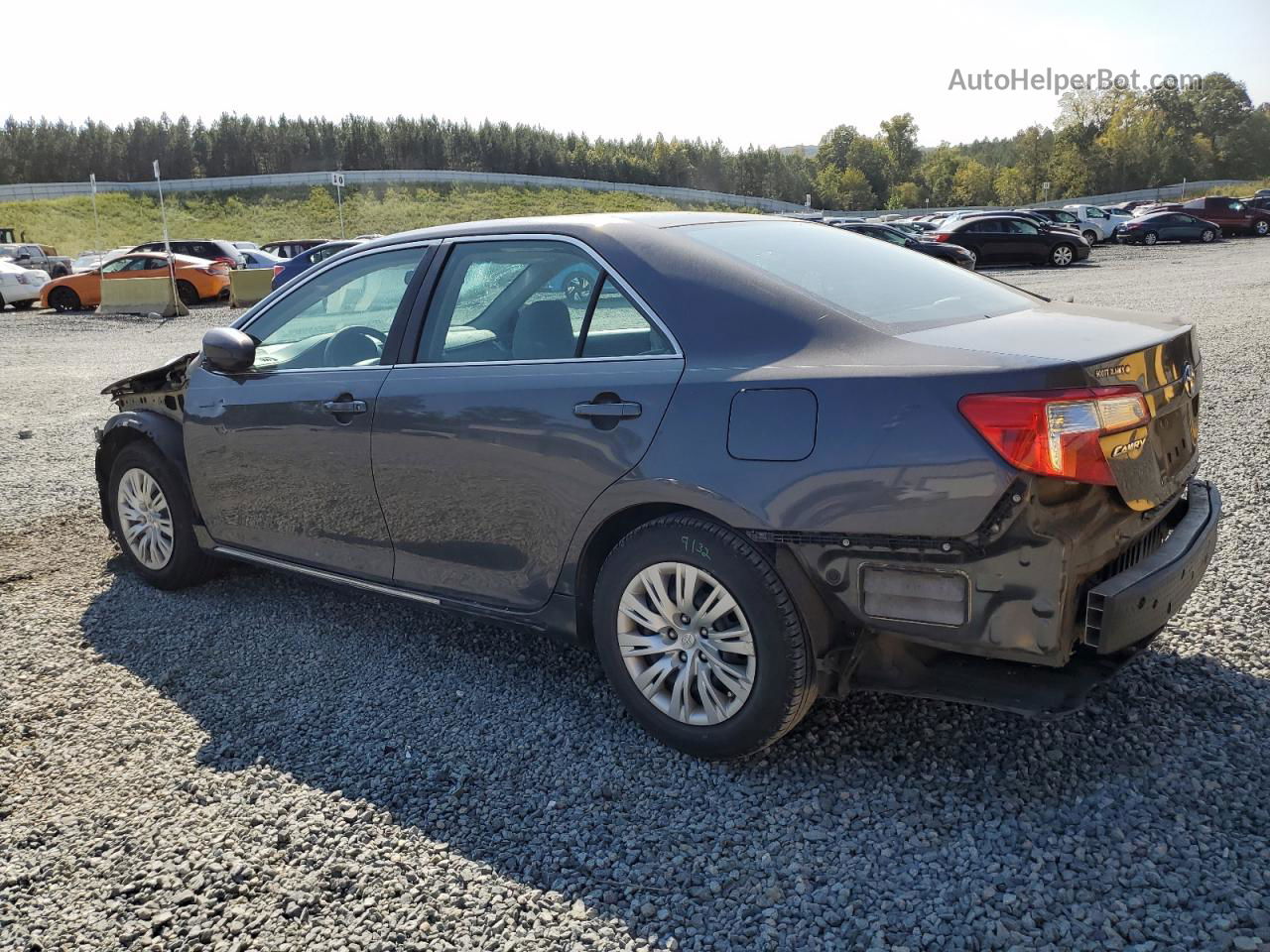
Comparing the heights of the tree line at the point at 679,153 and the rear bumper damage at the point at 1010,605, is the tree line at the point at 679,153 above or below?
above

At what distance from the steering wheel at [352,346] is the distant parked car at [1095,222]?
38689 mm

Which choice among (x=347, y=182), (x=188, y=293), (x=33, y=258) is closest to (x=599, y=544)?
(x=188, y=293)

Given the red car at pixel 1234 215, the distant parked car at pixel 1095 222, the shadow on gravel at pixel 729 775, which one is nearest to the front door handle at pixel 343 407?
the shadow on gravel at pixel 729 775

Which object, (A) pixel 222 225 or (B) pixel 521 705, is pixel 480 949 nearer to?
(B) pixel 521 705

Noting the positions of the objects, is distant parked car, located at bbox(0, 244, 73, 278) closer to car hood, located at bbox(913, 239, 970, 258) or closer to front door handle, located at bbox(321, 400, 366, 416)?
car hood, located at bbox(913, 239, 970, 258)

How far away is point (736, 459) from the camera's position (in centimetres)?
293

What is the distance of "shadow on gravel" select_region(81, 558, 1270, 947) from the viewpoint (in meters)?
2.66

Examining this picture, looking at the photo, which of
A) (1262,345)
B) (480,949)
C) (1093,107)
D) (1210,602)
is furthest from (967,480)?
(1093,107)

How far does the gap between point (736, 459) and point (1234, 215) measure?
41.1 metres

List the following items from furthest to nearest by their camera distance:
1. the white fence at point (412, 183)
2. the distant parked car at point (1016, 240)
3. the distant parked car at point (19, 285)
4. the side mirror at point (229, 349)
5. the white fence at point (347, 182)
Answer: the white fence at point (412, 183), the white fence at point (347, 182), the distant parked car at point (1016, 240), the distant parked car at point (19, 285), the side mirror at point (229, 349)

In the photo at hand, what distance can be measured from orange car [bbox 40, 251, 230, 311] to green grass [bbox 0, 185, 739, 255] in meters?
34.6

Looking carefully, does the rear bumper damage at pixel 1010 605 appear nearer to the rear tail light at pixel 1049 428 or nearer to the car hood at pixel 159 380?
the rear tail light at pixel 1049 428

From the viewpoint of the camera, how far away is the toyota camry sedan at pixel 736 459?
104 inches

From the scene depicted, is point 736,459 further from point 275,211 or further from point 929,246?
point 275,211
